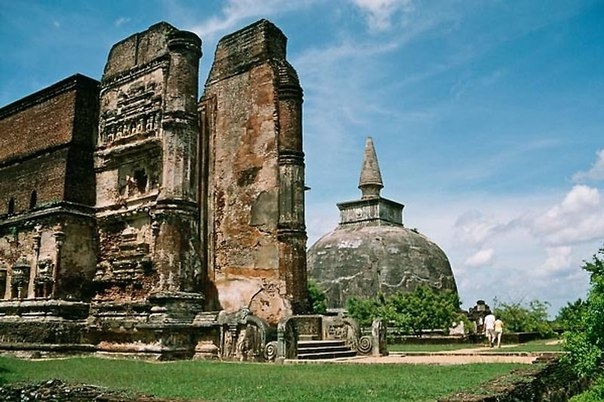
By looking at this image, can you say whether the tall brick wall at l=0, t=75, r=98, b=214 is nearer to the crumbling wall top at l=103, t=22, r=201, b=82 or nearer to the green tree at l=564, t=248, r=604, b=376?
the crumbling wall top at l=103, t=22, r=201, b=82

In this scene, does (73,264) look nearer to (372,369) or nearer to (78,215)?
(78,215)

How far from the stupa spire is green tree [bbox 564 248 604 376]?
3444 cm

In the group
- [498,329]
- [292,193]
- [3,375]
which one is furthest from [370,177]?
[3,375]

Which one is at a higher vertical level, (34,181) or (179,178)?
(34,181)

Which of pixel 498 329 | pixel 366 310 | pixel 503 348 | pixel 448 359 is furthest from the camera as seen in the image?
pixel 366 310

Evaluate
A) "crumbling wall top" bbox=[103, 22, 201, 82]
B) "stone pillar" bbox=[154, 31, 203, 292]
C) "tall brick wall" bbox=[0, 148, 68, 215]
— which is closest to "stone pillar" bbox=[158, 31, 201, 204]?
"stone pillar" bbox=[154, 31, 203, 292]

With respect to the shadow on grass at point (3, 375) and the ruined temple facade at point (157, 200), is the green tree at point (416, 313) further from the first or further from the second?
the shadow on grass at point (3, 375)

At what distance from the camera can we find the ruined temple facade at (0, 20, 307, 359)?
48.4ft

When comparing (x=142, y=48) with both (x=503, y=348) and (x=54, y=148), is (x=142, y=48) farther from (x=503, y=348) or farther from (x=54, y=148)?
(x=503, y=348)

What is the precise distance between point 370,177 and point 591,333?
3565cm

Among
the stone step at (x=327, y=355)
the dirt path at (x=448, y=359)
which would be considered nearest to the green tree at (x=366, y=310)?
the stone step at (x=327, y=355)

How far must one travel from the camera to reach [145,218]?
15836mm

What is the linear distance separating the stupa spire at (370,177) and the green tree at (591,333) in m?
34.4

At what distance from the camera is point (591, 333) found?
7812mm
